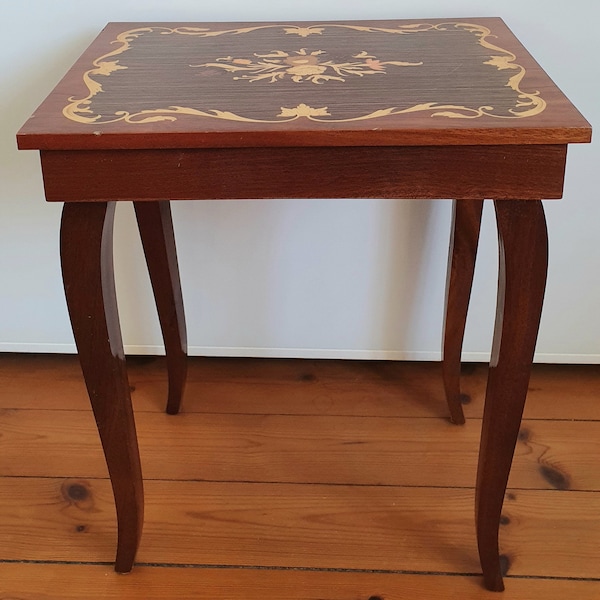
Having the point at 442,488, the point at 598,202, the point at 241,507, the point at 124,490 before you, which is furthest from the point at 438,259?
the point at 124,490

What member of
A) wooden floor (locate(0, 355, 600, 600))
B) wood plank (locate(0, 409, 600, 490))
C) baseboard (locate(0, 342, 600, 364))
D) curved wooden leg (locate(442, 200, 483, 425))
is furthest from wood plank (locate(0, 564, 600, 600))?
baseboard (locate(0, 342, 600, 364))

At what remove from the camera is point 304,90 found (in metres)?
0.78

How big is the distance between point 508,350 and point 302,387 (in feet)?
1.95

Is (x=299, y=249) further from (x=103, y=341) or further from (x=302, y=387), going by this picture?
(x=103, y=341)

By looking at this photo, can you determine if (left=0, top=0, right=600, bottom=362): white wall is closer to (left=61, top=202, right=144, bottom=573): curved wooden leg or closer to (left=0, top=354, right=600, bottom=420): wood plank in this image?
(left=0, top=354, right=600, bottom=420): wood plank

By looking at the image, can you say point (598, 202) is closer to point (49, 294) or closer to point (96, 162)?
point (96, 162)

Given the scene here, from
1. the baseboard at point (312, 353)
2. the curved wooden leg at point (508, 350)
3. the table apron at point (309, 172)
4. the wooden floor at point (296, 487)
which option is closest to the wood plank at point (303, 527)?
the wooden floor at point (296, 487)

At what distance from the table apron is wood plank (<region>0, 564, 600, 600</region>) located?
532 mm

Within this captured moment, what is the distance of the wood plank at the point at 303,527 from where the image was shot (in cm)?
102

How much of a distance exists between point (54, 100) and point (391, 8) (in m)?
0.52

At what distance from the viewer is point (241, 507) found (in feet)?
3.61

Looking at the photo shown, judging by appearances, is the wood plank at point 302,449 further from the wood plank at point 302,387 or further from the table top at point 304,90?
the table top at point 304,90

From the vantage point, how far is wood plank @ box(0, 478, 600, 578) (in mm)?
1020

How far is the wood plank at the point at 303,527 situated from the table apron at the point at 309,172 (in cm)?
53
